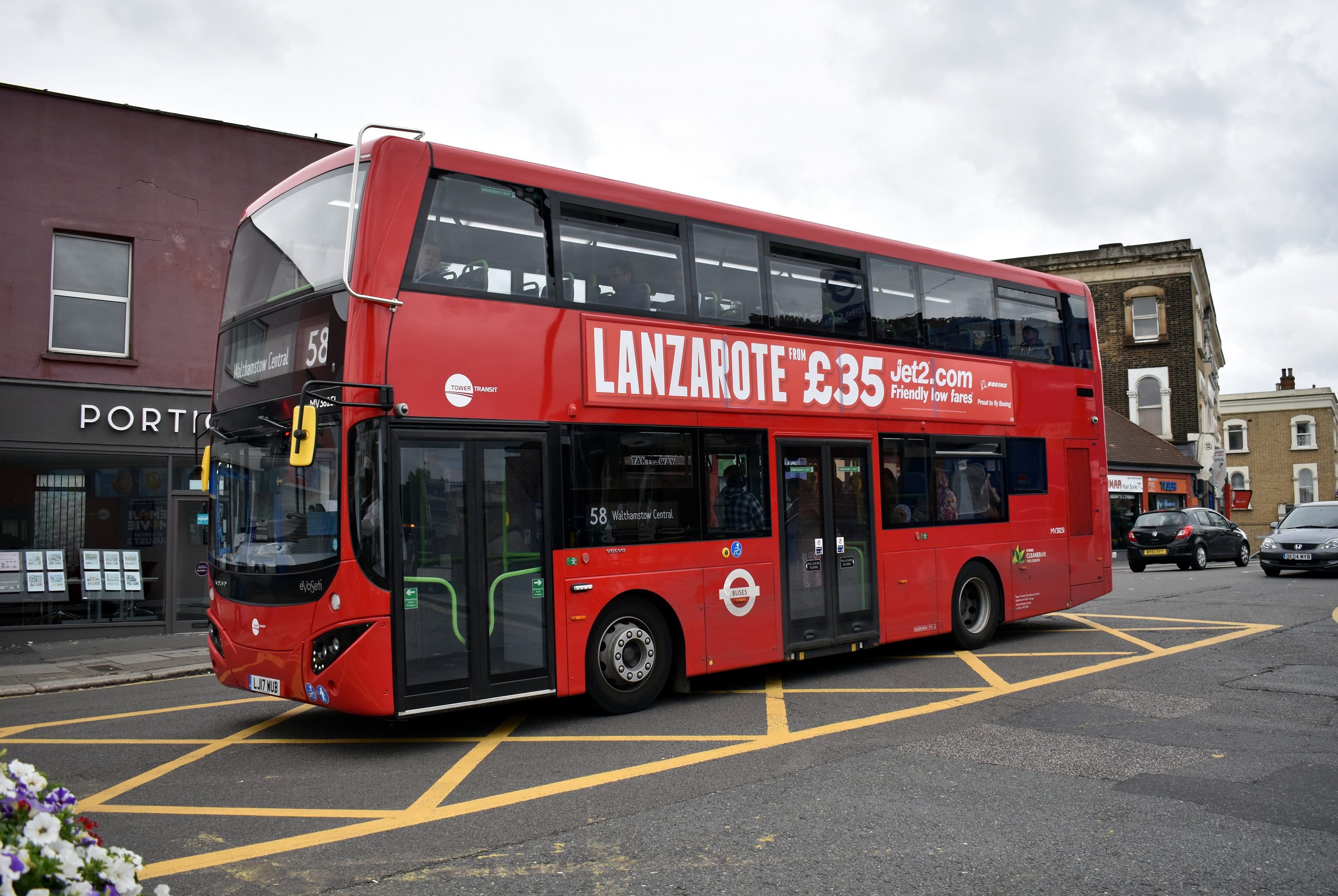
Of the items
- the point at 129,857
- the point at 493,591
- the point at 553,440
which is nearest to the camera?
the point at 129,857

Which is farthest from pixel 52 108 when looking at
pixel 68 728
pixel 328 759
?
pixel 328 759

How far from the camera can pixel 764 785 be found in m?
5.97

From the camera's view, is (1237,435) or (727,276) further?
(1237,435)

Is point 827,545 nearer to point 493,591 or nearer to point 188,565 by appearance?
point 493,591

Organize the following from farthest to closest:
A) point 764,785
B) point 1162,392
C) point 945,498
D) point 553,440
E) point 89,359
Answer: point 1162,392 < point 89,359 < point 945,498 < point 553,440 < point 764,785

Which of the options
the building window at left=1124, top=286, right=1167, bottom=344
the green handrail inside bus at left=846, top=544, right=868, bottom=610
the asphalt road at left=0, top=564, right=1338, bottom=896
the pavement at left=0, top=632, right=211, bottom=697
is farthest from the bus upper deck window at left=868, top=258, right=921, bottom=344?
the building window at left=1124, top=286, right=1167, bottom=344

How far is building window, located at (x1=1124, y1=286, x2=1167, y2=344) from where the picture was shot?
136ft

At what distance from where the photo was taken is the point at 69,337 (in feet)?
48.8

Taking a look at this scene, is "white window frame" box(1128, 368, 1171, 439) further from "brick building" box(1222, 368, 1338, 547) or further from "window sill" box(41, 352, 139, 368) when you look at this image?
"window sill" box(41, 352, 139, 368)

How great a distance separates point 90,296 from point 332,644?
10.9m

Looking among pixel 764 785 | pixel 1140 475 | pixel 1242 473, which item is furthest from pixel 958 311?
pixel 1242 473

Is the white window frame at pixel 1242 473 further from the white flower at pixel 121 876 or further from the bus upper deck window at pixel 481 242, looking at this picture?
the white flower at pixel 121 876

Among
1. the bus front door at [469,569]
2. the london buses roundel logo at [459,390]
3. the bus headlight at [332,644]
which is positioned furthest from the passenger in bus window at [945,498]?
the bus headlight at [332,644]

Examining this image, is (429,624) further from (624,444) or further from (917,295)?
(917,295)
